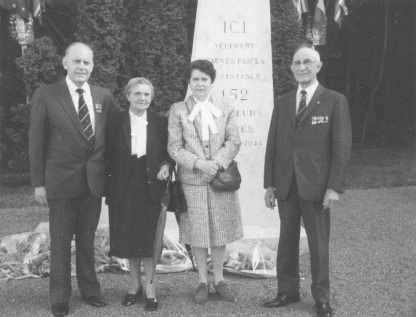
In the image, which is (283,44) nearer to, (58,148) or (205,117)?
(205,117)

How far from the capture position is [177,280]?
532 centimetres

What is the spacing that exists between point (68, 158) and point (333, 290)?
7.52 feet

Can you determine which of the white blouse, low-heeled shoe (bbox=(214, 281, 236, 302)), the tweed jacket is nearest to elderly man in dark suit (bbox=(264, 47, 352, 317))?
the tweed jacket

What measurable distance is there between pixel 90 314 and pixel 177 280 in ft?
3.48

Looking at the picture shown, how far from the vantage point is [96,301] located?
4.59 m

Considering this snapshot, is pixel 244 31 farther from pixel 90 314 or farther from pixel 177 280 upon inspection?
pixel 90 314

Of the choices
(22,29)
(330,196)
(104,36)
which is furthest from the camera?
(22,29)

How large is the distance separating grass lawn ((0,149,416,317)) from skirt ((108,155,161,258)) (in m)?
0.43

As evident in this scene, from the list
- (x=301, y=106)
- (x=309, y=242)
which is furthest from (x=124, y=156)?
(x=309, y=242)

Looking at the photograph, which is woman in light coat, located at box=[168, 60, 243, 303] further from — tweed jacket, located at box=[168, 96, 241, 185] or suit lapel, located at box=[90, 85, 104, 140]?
suit lapel, located at box=[90, 85, 104, 140]

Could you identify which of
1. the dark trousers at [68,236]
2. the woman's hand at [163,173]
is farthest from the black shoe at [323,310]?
the dark trousers at [68,236]

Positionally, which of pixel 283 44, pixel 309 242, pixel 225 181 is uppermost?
pixel 283 44

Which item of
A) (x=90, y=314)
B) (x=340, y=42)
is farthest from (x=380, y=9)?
(x=90, y=314)

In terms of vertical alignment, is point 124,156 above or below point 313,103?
below
